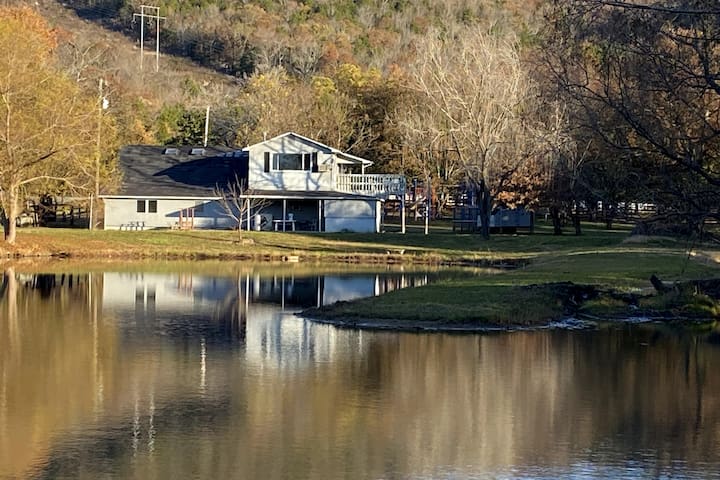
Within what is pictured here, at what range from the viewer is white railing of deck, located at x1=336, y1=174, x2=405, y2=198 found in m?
66.4

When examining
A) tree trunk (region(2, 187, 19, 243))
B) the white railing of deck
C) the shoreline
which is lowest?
the shoreline

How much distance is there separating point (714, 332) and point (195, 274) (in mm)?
21313

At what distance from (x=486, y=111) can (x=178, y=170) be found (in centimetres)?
1917

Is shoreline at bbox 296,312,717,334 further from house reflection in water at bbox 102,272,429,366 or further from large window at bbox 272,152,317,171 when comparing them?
large window at bbox 272,152,317,171

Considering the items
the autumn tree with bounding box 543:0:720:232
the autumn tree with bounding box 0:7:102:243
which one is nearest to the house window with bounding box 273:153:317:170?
the autumn tree with bounding box 0:7:102:243

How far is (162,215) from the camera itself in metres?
65.9

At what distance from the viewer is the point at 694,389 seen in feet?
68.6

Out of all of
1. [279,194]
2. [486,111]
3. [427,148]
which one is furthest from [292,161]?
[486,111]

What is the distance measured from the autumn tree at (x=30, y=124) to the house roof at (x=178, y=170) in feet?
34.7

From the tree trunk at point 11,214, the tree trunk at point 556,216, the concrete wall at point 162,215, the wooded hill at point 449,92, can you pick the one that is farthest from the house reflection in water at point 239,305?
the tree trunk at point 556,216

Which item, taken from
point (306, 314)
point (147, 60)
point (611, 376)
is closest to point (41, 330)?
point (306, 314)

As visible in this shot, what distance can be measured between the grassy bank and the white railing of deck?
3037 millimetres

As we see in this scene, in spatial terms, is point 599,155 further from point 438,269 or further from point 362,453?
point 362,453

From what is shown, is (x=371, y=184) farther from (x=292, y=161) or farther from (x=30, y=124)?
(x=30, y=124)
